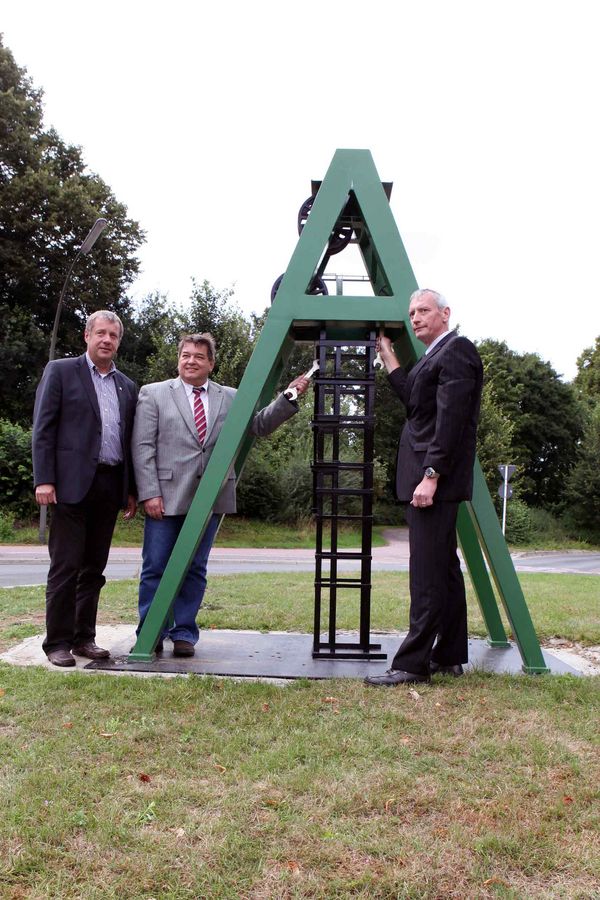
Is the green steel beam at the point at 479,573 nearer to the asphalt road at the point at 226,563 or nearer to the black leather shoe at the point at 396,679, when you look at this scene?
the black leather shoe at the point at 396,679

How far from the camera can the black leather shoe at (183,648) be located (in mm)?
4473

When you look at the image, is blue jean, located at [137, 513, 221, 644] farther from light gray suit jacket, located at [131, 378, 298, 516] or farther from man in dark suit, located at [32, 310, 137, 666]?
man in dark suit, located at [32, 310, 137, 666]

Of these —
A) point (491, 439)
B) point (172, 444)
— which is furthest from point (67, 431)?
point (491, 439)

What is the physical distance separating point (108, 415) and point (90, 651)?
148 centimetres

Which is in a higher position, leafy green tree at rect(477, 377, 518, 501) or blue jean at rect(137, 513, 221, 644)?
leafy green tree at rect(477, 377, 518, 501)

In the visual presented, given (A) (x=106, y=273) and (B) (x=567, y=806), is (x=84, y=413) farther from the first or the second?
(A) (x=106, y=273)

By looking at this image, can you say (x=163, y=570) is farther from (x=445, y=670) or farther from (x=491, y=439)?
(x=491, y=439)

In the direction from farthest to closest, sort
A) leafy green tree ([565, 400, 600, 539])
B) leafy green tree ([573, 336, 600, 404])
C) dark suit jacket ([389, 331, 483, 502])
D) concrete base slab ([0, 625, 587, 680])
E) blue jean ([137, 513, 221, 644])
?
leafy green tree ([573, 336, 600, 404]), leafy green tree ([565, 400, 600, 539]), blue jean ([137, 513, 221, 644]), concrete base slab ([0, 625, 587, 680]), dark suit jacket ([389, 331, 483, 502])

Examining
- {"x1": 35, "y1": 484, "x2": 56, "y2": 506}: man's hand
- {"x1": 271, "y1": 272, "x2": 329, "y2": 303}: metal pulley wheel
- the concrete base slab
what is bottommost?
the concrete base slab

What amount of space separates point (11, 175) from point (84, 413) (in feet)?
68.1

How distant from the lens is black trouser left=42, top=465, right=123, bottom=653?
426 centimetres

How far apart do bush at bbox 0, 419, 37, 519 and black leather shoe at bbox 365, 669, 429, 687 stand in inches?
639

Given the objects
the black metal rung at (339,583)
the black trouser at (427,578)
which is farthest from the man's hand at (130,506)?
the black trouser at (427,578)

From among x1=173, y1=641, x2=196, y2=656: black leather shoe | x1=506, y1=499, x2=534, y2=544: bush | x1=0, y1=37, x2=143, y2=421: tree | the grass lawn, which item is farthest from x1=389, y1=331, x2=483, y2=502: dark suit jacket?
x1=506, y1=499, x2=534, y2=544: bush
